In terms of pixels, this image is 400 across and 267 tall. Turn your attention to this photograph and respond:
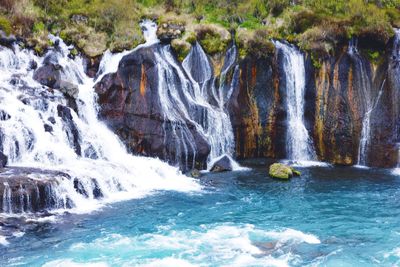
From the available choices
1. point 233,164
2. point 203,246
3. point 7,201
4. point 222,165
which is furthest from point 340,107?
point 7,201

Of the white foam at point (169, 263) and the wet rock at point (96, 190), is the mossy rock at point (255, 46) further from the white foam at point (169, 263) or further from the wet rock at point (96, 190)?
the white foam at point (169, 263)

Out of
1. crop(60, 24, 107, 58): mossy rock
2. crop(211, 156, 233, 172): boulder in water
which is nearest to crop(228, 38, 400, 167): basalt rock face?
crop(211, 156, 233, 172): boulder in water

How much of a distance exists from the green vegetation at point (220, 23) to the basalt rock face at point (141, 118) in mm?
2585

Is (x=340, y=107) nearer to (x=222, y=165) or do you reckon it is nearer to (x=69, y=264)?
(x=222, y=165)

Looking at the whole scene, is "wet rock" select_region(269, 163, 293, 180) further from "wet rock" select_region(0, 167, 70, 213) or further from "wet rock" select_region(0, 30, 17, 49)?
"wet rock" select_region(0, 30, 17, 49)

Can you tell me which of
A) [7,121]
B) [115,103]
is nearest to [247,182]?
[115,103]

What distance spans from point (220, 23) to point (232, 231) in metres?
18.1

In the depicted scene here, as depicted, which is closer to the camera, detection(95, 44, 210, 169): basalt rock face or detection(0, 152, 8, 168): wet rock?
detection(0, 152, 8, 168): wet rock

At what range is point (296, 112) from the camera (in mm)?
27547

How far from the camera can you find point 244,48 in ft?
89.5

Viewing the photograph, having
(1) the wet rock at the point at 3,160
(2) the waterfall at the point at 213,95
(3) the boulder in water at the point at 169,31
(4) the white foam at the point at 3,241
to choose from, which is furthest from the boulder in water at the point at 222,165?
(4) the white foam at the point at 3,241

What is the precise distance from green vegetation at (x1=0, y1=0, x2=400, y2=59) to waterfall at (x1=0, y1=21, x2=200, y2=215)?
230 centimetres

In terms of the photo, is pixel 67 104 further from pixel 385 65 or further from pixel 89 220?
pixel 385 65

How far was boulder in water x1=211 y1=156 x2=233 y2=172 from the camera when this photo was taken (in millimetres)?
24641
